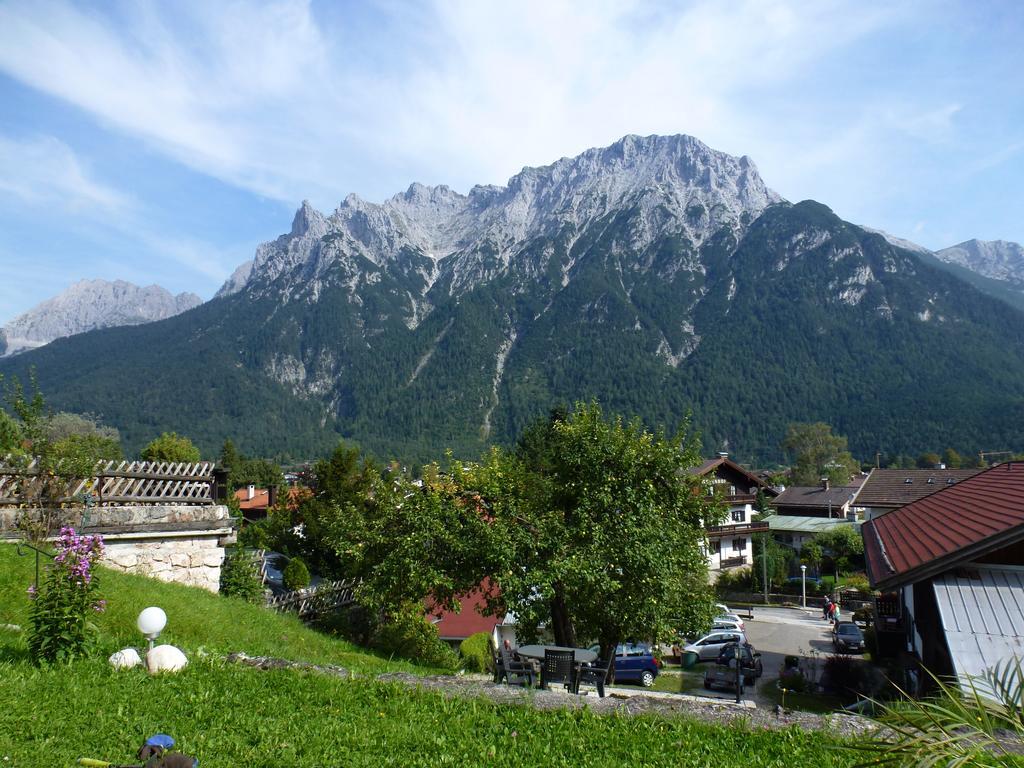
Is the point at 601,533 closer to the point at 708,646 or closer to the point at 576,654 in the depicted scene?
the point at 576,654

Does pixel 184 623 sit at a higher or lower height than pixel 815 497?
lower

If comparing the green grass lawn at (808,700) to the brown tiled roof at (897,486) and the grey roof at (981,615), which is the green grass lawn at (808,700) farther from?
the brown tiled roof at (897,486)

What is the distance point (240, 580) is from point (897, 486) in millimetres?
49969

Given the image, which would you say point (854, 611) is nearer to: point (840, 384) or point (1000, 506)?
point (1000, 506)

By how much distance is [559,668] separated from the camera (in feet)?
31.3

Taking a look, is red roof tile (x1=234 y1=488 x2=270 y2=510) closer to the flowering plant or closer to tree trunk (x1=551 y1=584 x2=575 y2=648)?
tree trunk (x1=551 y1=584 x2=575 y2=648)

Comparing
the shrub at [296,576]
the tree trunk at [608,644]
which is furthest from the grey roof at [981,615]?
the shrub at [296,576]

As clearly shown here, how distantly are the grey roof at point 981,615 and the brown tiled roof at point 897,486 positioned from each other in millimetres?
38227

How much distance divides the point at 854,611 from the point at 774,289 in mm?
173605

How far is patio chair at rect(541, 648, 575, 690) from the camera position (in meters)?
9.47

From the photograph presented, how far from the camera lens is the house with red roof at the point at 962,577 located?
886 centimetres

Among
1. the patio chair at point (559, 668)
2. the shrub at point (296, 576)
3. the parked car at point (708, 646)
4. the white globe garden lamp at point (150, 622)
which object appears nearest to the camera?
the white globe garden lamp at point (150, 622)

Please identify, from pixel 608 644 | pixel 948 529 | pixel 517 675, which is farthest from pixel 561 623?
pixel 948 529

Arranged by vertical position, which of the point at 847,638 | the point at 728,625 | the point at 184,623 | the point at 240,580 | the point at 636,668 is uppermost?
the point at 240,580
